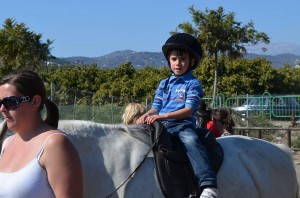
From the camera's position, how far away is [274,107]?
25156mm

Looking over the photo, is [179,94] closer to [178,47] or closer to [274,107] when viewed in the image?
[178,47]

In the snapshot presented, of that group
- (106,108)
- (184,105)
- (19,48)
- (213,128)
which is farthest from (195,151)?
(19,48)

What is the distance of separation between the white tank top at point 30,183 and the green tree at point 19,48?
83.2 feet

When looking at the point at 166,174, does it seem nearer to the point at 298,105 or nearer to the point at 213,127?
the point at 213,127

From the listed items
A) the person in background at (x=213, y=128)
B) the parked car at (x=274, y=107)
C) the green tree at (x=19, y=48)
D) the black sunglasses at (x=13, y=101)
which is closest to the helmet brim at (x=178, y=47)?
the black sunglasses at (x=13, y=101)

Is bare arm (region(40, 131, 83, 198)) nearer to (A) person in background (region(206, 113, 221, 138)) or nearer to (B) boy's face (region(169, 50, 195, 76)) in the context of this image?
(B) boy's face (region(169, 50, 195, 76))

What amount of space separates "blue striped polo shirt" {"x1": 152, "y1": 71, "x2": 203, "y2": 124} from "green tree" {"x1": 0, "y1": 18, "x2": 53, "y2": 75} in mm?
23481

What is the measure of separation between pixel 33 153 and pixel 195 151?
5.99 feet

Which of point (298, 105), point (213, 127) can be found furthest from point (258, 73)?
point (213, 127)

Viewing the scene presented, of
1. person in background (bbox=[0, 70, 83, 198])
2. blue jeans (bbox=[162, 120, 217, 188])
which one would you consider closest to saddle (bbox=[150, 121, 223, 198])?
blue jeans (bbox=[162, 120, 217, 188])

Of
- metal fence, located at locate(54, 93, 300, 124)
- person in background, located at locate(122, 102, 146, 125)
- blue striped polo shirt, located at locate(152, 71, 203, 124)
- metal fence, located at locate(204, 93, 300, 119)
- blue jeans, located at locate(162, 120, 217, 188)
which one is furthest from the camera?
metal fence, located at locate(204, 93, 300, 119)

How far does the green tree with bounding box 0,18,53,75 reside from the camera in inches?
1158

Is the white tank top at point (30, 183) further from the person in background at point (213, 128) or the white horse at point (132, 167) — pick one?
the person in background at point (213, 128)

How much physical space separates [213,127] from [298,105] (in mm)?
17625
